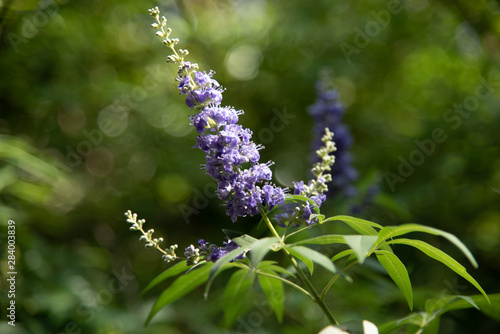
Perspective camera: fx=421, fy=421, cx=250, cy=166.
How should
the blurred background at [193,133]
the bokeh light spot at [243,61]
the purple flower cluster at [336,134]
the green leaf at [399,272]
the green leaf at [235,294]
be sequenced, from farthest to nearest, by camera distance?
1. the bokeh light spot at [243,61]
2. the purple flower cluster at [336,134]
3. the blurred background at [193,133]
4. the green leaf at [399,272]
5. the green leaf at [235,294]

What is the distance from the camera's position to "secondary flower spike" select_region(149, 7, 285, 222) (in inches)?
65.2

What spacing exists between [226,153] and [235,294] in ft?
1.75

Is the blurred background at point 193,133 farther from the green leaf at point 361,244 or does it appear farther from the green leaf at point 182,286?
the green leaf at point 361,244

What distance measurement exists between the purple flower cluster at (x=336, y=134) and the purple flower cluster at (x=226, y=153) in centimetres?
202

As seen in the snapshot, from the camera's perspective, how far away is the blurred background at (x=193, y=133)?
11.9ft

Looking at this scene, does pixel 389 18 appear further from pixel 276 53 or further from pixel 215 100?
pixel 215 100

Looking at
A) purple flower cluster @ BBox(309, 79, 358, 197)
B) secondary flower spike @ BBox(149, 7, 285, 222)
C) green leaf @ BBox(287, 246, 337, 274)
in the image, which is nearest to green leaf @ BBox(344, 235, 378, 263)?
green leaf @ BBox(287, 246, 337, 274)

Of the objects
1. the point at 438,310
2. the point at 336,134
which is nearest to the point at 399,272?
the point at 438,310

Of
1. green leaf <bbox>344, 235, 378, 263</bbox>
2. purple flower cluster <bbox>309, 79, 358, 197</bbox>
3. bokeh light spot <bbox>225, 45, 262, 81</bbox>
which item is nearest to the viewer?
green leaf <bbox>344, 235, 378, 263</bbox>

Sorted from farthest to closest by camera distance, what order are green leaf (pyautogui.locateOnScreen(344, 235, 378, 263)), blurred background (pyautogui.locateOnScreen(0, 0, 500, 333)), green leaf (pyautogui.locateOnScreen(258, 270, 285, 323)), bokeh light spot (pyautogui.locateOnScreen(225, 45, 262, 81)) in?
bokeh light spot (pyautogui.locateOnScreen(225, 45, 262, 81)), blurred background (pyautogui.locateOnScreen(0, 0, 500, 333)), green leaf (pyautogui.locateOnScreen(258, 270, 285, 323)), green leaf (pyautogui.locateOnScreen(344, 235, 378, 263))

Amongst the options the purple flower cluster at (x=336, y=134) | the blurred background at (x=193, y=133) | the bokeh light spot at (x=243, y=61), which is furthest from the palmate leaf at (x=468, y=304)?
the bokeh light spot at (x=243, y=61)

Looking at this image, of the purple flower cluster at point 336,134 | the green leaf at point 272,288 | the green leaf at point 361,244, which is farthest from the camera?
the purple flower cluster at point 336,134

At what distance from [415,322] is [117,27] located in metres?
5.08

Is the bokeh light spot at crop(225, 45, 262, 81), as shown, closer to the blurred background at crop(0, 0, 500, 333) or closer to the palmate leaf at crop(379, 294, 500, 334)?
the blurred background at crop(0, 0, 500, 333)
